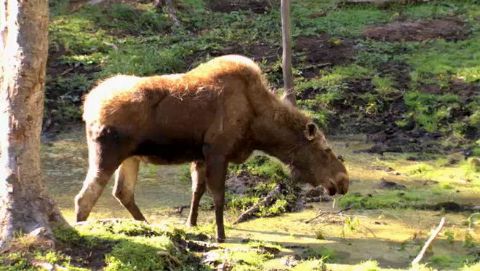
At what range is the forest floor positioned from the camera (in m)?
7.79

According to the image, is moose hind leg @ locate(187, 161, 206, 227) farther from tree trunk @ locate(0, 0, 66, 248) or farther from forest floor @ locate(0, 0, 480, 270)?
tree trunk @ locate(0, 0, 66, 248)

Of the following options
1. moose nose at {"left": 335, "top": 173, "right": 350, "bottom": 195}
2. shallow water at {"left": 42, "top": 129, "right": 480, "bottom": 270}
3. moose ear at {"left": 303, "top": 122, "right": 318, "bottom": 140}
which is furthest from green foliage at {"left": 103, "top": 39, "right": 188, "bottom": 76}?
moose nose at {"left": 335, "top": 173, "right": 350, "bottom": 195}

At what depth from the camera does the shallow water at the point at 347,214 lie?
867cm

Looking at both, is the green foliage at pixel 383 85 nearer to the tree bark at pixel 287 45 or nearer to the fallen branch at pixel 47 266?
the tree bark at pixel 287 45

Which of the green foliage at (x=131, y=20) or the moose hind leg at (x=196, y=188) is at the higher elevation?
the green foliage at (x=131, y=20)

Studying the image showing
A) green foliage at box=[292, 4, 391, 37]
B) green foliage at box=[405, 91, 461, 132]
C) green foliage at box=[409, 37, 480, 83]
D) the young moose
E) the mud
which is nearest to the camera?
the young moose

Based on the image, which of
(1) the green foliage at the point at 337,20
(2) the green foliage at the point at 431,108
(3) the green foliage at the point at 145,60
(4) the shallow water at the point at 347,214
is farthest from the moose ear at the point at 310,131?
(1) the green foliage at the point at 337,20

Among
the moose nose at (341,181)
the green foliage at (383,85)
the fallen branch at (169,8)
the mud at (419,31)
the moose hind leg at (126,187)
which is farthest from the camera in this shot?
the fallen branch at (169,8)

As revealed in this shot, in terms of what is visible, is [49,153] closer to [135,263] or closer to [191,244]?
[191,244]

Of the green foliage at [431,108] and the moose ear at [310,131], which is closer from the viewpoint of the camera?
the moose ear at [310,131]

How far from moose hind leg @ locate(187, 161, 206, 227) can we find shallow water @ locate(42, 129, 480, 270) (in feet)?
0.84

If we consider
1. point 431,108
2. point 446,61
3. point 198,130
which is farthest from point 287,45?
point 198,130

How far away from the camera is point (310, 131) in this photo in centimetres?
934

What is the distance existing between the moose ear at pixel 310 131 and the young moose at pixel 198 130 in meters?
0.01
